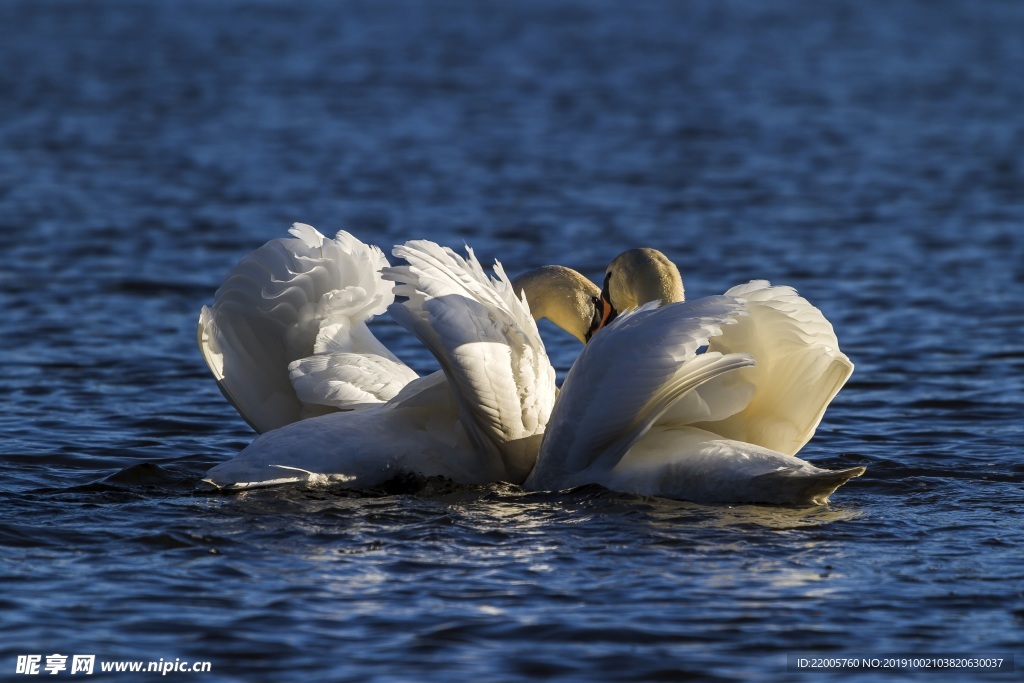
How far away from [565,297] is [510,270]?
497cm

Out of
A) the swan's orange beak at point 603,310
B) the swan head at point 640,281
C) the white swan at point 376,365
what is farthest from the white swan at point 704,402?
the swan's orange beak at point 603,310

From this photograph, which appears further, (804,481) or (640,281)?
(640,281)

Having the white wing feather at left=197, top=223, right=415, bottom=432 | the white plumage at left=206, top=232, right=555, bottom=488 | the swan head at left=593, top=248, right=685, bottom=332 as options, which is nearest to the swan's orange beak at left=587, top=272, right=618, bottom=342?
the swan head at left=593, top=248, right=685, bottom=332

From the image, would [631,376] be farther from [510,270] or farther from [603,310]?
[510,270]

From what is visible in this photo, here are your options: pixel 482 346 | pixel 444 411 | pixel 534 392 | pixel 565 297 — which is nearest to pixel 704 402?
pixel 534 392

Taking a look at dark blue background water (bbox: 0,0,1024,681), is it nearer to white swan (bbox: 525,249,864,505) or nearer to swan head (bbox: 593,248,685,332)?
white swan (bbox: 525,249,864,505)

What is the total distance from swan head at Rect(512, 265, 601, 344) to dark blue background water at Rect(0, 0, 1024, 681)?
5.48ft

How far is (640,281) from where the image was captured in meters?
9.25

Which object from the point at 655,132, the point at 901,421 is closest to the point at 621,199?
the point at 655,132

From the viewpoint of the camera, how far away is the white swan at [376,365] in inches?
308

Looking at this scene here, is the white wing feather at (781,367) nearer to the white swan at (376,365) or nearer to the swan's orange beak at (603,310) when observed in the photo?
the white swan at (376,365)

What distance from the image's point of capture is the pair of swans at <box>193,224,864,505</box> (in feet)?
24.9

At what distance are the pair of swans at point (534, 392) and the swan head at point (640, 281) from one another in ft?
2.90

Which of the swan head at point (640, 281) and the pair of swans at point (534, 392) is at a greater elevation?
the swan head at point (640, 281)
